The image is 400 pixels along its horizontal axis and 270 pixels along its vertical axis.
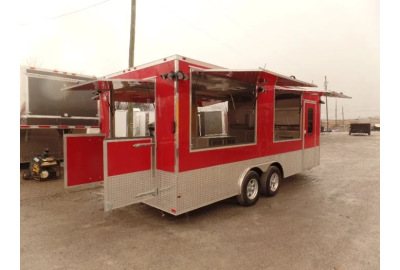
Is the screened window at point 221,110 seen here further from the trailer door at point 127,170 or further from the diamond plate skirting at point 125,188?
the diamond plate skirting at point 125,188

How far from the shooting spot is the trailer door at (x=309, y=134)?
6988 mm

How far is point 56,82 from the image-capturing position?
7.80m

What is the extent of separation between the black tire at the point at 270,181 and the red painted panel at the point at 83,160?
3.43 meters

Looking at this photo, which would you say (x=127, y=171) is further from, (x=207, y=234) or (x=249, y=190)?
(x=249, y=190)

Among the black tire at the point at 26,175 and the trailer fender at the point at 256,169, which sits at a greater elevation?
the trailer fender at the point at 256,169

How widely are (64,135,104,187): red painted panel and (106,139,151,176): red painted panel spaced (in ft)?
4.13

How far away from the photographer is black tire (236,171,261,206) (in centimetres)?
489

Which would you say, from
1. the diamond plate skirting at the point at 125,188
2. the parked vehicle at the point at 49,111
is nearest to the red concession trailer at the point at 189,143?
the diamond plate skirting at the point at 125,188

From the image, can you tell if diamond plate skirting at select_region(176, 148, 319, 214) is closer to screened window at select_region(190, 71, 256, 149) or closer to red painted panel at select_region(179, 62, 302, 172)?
red painted panel at select_region(179, 62, 302, 172)

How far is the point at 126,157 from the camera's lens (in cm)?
385

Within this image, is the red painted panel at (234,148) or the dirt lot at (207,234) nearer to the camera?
the dirt lot at (207,234)

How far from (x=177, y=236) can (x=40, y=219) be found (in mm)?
2588

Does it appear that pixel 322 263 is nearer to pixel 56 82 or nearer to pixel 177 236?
pixel 177 236
